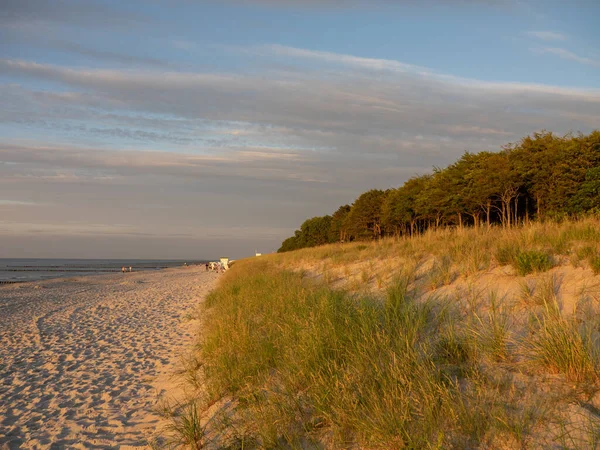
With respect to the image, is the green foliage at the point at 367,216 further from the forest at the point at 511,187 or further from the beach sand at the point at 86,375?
the beach sand at the point at 86,375

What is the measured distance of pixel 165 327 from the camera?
1337 centimetres

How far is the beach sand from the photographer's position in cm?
550

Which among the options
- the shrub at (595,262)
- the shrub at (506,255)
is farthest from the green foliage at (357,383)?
the shrub at (595,262)

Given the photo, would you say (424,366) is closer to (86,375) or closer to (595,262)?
(595,262)

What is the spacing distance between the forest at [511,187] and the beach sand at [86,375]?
770 inches

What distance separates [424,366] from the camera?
3908 millimetres

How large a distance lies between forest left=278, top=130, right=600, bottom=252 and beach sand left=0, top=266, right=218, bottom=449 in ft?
64.2

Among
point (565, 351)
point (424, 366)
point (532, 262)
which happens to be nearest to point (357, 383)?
point (424, 366)

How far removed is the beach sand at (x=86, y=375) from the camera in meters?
5.50

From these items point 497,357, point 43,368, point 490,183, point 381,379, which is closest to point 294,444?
point 381,379

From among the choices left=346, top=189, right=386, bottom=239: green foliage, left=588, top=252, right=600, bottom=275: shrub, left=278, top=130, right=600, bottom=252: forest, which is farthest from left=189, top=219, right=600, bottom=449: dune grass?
left=346, top=189, right=386, bottom=239: green foliage

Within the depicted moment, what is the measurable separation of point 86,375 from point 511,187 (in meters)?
34.5

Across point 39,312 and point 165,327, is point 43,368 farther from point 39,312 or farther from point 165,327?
point 39,312

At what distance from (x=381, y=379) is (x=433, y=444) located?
851mm
